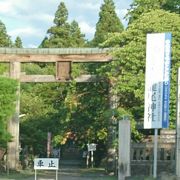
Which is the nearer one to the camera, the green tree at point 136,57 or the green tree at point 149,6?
the green tree at point 136,57

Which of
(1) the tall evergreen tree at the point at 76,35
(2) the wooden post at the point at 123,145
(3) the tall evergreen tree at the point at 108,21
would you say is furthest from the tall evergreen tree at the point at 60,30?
(2) the wooden post at the point at 123,145

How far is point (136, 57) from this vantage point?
32.2m

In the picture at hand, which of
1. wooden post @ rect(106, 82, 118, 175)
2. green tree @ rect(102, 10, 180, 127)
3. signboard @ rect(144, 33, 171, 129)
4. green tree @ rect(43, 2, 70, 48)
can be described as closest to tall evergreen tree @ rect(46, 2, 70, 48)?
green tree @ rect(43, 2, 70, 48)

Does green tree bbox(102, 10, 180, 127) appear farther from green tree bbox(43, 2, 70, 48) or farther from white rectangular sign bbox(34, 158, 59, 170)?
green tree bbox(43, 2, 70, 48)

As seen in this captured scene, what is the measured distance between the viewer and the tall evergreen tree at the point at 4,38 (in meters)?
75.9

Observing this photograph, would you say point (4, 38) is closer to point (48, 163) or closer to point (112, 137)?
point (112, 137)

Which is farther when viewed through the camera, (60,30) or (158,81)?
(60,30)

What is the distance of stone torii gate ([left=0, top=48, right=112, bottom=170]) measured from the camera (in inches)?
1502

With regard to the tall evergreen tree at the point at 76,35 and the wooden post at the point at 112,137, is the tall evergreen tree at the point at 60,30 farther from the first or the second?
the wooden post at the point at 112,137

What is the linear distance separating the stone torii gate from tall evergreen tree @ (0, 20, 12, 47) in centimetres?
3745

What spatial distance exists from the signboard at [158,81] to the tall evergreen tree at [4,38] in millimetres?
55142

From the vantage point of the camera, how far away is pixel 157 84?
22.2 meters

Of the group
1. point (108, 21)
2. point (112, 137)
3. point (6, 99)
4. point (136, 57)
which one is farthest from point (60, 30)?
point (136, 57)

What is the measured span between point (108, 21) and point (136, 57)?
43.0 m
